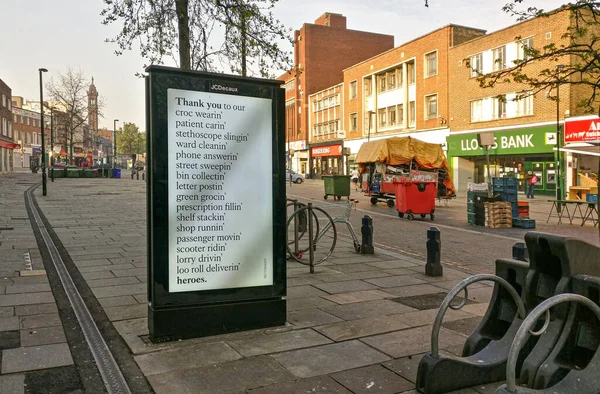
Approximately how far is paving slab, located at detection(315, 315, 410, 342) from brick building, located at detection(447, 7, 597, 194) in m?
23.8

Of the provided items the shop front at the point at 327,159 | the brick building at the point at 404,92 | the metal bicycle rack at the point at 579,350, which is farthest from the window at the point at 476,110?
the metal bicycle rack at the point at 579,350

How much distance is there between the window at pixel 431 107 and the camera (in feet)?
132

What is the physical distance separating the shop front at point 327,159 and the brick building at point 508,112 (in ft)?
61.7

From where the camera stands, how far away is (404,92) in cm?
4428

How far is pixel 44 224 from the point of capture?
12914mm

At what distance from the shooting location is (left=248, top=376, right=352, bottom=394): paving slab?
3375mm

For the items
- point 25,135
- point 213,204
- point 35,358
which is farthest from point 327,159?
point 35,358

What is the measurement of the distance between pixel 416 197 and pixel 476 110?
70.9 feet

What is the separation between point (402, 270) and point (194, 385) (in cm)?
481

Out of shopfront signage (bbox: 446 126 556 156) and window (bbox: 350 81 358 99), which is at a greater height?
window (bbox: 350 81 358 99)

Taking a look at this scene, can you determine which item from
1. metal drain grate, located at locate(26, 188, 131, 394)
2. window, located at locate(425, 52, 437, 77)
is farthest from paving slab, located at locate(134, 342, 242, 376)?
window, located at locate(425, 52, 437, 77)

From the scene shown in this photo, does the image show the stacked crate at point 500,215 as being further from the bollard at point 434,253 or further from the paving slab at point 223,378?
the paving slab at point 223,378

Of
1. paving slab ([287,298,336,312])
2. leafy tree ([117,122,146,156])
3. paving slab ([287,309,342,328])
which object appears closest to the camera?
paving slab ([287,309,342,328])

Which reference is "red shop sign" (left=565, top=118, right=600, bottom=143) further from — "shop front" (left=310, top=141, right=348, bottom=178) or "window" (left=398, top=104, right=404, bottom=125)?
"shop front" (left=310, top=141, right=348, bottom=178)
